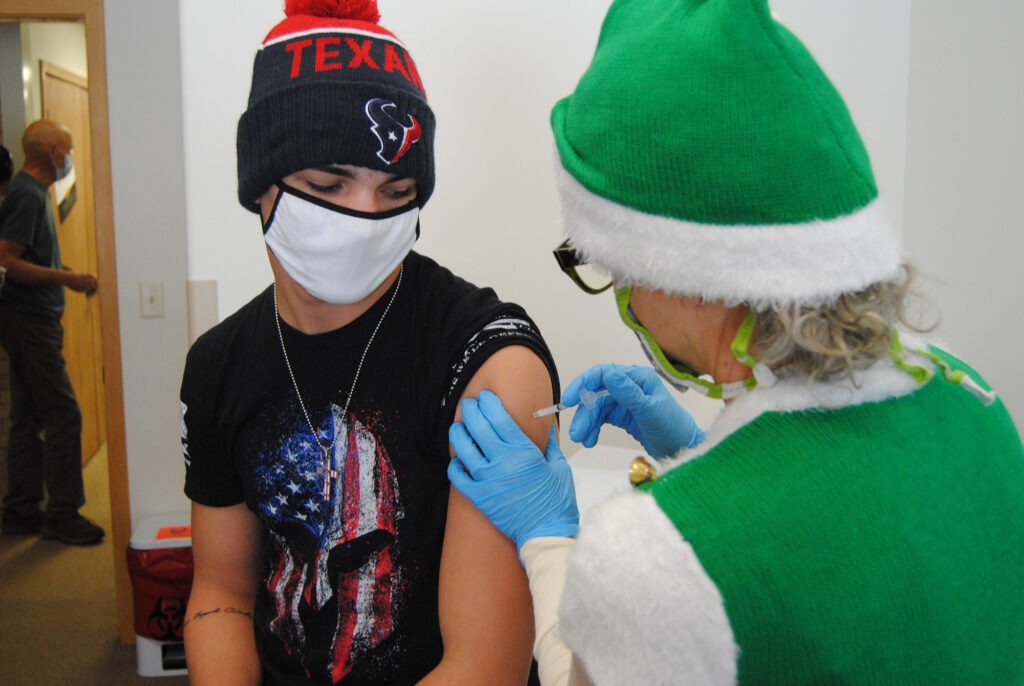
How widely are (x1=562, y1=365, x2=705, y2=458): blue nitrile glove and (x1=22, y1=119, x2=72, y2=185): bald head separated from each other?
3.48 metres

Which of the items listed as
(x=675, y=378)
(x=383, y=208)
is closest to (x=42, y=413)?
(x=383, y=208)

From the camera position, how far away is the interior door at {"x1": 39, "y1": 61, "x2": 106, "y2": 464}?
15.9 ft

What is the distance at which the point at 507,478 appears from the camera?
3.51 feet

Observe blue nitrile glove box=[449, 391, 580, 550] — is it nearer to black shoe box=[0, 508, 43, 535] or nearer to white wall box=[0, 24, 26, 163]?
black shoe box=[0, 508, 43, 535]

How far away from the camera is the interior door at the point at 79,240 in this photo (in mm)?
4859

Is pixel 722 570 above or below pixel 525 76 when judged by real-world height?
below

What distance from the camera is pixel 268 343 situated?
50.6 inches

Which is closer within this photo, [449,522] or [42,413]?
[449,522]

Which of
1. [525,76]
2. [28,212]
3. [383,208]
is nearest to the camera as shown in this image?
[383,208]

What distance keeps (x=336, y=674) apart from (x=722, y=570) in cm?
71

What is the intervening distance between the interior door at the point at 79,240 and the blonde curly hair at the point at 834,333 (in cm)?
495

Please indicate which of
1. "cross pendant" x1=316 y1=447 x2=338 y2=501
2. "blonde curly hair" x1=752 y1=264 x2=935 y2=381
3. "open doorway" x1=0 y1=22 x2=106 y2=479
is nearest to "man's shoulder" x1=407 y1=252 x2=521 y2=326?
"cross pendant" x1=316 y1=447 x2=338 y2=501

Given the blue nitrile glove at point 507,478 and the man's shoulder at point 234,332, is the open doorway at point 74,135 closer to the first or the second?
the man's shoulder at point 234,332

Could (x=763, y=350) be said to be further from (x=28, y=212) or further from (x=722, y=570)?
(x=28, y=212)
